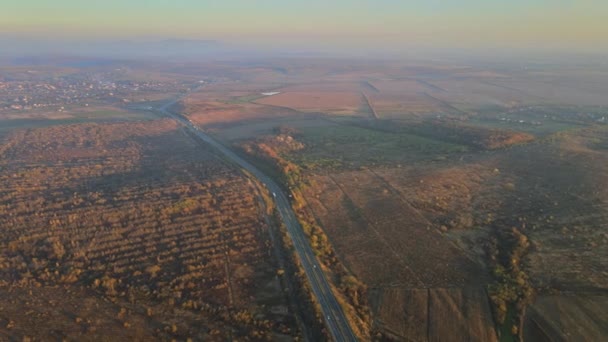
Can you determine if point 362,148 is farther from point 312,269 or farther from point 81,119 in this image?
point 81,119

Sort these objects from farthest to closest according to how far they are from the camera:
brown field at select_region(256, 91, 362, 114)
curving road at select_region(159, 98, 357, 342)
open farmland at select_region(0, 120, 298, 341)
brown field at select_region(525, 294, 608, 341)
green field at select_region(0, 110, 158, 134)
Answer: brown field at select_region(256, 91, 362, 114) → green field at select_region(0, 110, 158, 134) → open farmland at select_region(0, 120, 298, 341) → curving road at select_region(159, 98, 357, 342) → brown field at select_region(525, 294, 608, 341)

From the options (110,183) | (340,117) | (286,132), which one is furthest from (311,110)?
(110,183)

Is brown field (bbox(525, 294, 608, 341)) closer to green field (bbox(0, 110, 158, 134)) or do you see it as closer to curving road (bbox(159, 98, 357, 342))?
curving road (bbox(159, 98, 357, 342))

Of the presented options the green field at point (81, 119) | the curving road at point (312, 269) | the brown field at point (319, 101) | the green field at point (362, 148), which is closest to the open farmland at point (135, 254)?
the curving road at point (312, 269)

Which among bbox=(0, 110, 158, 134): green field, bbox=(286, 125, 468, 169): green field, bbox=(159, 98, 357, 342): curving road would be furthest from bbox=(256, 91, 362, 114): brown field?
bbox=(159, 98, 357, 342): curving road

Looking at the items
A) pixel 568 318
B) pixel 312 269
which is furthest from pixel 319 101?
pixel 568 318

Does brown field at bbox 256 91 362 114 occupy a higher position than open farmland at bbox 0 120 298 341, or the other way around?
brown field at bbox 256 91 362 114

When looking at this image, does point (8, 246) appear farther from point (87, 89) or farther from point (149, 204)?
point (87, 89)
